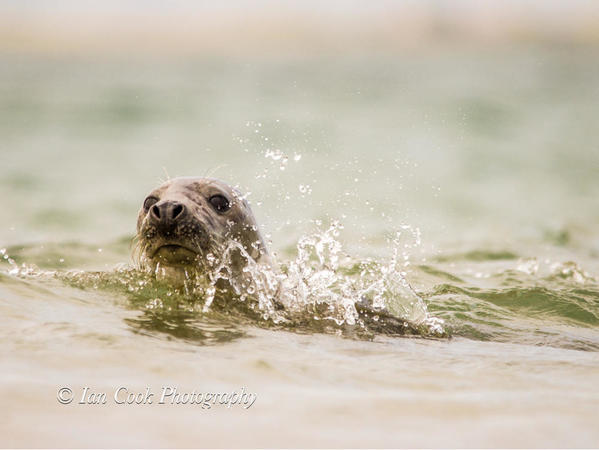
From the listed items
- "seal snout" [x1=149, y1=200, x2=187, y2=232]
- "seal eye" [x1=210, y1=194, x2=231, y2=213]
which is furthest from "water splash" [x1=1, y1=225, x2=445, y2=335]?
"seal snout" [x1=149, y1=200, x2=187, y2=232]

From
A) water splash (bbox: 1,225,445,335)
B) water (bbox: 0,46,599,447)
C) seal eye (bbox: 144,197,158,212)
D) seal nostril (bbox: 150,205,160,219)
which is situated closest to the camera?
water (bbox: 0,46,599,447)

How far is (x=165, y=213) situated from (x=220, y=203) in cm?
79

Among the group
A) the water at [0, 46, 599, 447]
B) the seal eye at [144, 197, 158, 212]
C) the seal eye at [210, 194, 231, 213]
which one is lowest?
the water at [0, 46, 599, 447]

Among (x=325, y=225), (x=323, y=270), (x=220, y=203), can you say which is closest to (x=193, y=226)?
(x=220, y=203)

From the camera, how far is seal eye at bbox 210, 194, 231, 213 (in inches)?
218

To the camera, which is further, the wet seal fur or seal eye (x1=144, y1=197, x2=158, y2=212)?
seal eye (x1=144, y1=197, x2=158, y2=212)

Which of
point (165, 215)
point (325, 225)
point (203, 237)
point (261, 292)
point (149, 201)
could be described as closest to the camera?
point (165, 215)

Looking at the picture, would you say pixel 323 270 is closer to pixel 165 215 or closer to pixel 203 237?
pixel 203 237

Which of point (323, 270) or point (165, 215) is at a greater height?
point (165, 215)

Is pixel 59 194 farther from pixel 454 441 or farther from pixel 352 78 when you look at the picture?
pixel 352 78

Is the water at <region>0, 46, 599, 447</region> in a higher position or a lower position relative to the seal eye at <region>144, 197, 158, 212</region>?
lower

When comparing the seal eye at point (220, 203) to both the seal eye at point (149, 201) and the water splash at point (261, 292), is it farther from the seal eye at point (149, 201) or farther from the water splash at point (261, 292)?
the seal eye at point (149, 201)

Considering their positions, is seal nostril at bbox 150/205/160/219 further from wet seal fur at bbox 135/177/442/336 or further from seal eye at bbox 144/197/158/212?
seal eye at bbox 144/197/158/212

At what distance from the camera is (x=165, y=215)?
482cm
